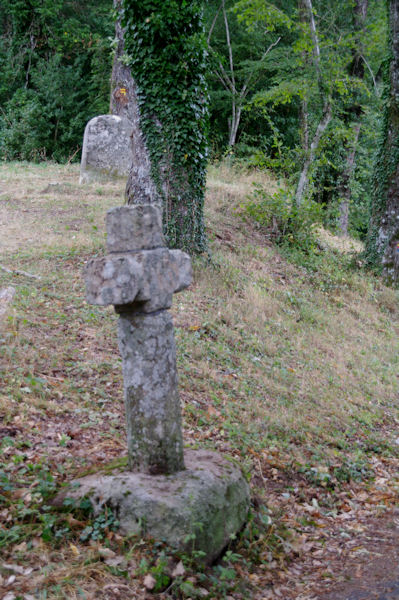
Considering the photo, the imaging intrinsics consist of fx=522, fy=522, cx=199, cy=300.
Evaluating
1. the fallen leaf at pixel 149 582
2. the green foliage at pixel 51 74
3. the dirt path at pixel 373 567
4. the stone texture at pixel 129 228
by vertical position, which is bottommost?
Answer: the dirt path at pixel 373 567

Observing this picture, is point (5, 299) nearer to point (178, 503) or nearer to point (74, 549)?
point (74, 549)

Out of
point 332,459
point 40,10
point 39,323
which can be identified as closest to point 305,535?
point 332,459

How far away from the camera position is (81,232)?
1013cm

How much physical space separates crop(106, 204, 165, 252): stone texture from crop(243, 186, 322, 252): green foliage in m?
8.69

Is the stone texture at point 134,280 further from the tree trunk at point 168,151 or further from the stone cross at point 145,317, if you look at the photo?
the tree trunk at point 168,151

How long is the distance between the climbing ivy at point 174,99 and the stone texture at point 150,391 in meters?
5.61

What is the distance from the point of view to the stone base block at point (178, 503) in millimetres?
3111

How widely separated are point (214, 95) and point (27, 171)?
8.83 meters

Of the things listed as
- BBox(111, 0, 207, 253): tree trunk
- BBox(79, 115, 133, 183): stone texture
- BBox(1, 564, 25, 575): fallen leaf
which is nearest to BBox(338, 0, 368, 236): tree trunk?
Answer: BBox(79, 115, 133, 183): stone texture

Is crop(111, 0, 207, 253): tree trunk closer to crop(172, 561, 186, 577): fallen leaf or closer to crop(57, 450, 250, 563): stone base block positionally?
crop(57, 450, 250, 563): stone base block

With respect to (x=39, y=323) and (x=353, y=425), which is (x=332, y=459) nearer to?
(x=353, y=425)

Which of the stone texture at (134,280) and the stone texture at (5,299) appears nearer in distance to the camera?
the stone texture at (134,280)

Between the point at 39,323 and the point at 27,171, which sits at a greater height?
the point at 27,171

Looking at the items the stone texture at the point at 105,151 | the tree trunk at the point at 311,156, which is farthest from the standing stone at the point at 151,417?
the stone texture at the point at 105,151
